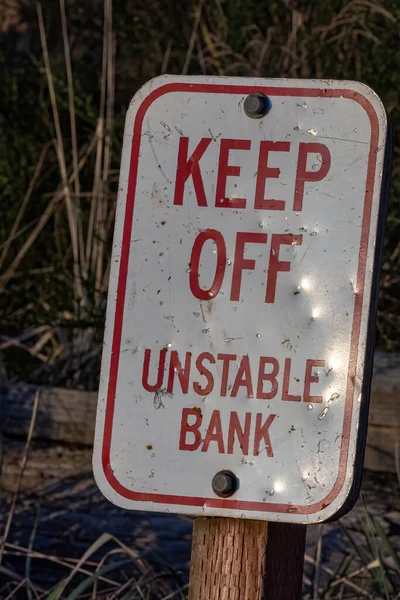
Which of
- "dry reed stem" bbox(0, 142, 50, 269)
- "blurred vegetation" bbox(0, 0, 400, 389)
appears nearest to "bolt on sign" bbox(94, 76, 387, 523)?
"blurred vegetation" bbox(0, 0, 400, 389)

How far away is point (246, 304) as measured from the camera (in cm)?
177

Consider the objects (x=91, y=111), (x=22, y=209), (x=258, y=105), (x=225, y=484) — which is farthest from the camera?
(x=91, y=111)

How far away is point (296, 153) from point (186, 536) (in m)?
2.38

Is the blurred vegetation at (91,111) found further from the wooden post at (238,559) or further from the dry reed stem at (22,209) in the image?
the wooden post at (238,559)

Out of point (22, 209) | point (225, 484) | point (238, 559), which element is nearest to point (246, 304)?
point (225, 484)

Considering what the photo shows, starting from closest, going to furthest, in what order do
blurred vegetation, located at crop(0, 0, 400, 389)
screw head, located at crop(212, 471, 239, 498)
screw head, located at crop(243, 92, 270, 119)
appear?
1. screw head, located at crop(212, 471, 239, 498)
2. screw head, located at crop(243, 92, 270, 119)
3. blurred vegetation, located at crop(0, 0, 400, 389)

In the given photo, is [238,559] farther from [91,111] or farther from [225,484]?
[91,111]

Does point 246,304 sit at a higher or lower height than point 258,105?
lower

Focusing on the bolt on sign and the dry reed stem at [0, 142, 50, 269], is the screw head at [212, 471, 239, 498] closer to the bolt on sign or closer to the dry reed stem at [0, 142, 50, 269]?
the bolt on sign

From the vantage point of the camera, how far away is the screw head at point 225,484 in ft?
5.58

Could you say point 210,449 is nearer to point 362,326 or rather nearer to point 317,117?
point 362,326

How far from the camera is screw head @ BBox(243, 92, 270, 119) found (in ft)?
5.92

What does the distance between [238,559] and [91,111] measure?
440 cm

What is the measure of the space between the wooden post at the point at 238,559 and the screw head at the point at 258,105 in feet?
2.17
